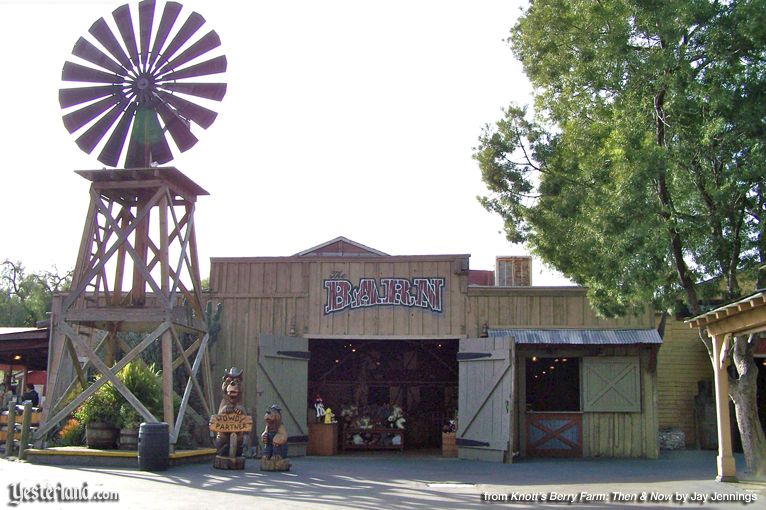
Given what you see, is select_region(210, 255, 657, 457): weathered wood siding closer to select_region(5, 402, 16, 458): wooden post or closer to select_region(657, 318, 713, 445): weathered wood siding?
select_region(657, 318, 713, 445): weathered wood siding

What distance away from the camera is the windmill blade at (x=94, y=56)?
17.2 metres

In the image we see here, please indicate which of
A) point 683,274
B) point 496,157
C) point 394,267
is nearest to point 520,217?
point 496,157

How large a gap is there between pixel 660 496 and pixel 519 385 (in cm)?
853

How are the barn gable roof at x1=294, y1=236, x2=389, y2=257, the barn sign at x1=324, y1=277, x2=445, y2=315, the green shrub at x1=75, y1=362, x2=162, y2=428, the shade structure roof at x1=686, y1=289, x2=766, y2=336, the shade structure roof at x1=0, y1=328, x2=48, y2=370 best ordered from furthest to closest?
the barn gable roof at x1=294, y1=236, x2=389, y2=257, the shade structure roof at x1=0, y1=328, x2=48, y2=370, the barn sign at x1=324, y1=277, x2=445, y2=315, the green shrub at x1=75, y1=362, x2=162, y2=428, the shade structure roof at x1=686, y1=289, x2=766, y2=336

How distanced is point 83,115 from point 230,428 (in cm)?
730

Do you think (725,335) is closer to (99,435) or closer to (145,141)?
(99,435)

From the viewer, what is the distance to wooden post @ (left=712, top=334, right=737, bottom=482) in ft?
46.8

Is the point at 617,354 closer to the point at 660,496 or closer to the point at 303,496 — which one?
the point at 660,496

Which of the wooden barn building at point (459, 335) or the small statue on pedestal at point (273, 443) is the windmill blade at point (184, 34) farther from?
the small statue on pedestal at point (273, 443)

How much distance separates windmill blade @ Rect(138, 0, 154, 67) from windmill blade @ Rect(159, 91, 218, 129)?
0.89m

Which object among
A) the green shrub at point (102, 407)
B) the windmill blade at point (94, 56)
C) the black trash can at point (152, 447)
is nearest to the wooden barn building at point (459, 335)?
Result: the green shrub at point (102, 407)

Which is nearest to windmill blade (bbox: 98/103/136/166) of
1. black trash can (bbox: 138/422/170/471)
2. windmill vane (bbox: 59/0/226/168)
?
windmill vane (bbox: 59/0/226/168)

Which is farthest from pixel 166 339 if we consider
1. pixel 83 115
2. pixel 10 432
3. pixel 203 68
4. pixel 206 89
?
pixel 203 68

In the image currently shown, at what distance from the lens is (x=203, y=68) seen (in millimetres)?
17688
